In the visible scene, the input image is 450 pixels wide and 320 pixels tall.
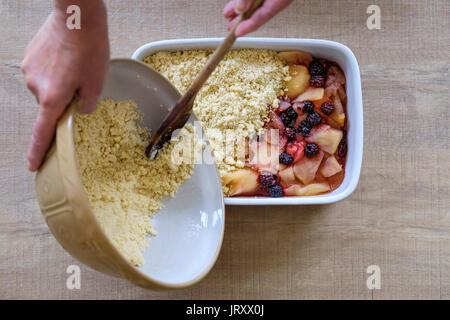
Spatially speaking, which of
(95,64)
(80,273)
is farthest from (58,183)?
(80,273)

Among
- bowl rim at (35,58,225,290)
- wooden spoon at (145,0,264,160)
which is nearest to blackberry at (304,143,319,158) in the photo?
wooden spoon at (145,0,264,160)

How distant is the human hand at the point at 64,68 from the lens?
33.6 inches

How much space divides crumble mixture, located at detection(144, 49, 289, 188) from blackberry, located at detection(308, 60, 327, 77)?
99 millimetres

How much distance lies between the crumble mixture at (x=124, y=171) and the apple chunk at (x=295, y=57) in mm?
341

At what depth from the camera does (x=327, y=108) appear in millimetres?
1208

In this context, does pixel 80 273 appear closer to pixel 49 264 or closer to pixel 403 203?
pixel 49 264

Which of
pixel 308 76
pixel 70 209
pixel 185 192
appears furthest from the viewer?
pixel 308 76

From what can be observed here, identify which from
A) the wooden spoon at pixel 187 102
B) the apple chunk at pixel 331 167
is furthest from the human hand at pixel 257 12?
the apple chunk at pixel 331 167

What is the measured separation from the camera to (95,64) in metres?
0.88

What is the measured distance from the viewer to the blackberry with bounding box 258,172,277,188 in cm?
118

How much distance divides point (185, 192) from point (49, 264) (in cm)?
47

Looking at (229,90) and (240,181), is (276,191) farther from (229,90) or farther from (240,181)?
(229,90)

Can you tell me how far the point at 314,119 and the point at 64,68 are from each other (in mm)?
665

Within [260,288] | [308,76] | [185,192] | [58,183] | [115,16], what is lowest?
[260,288]
